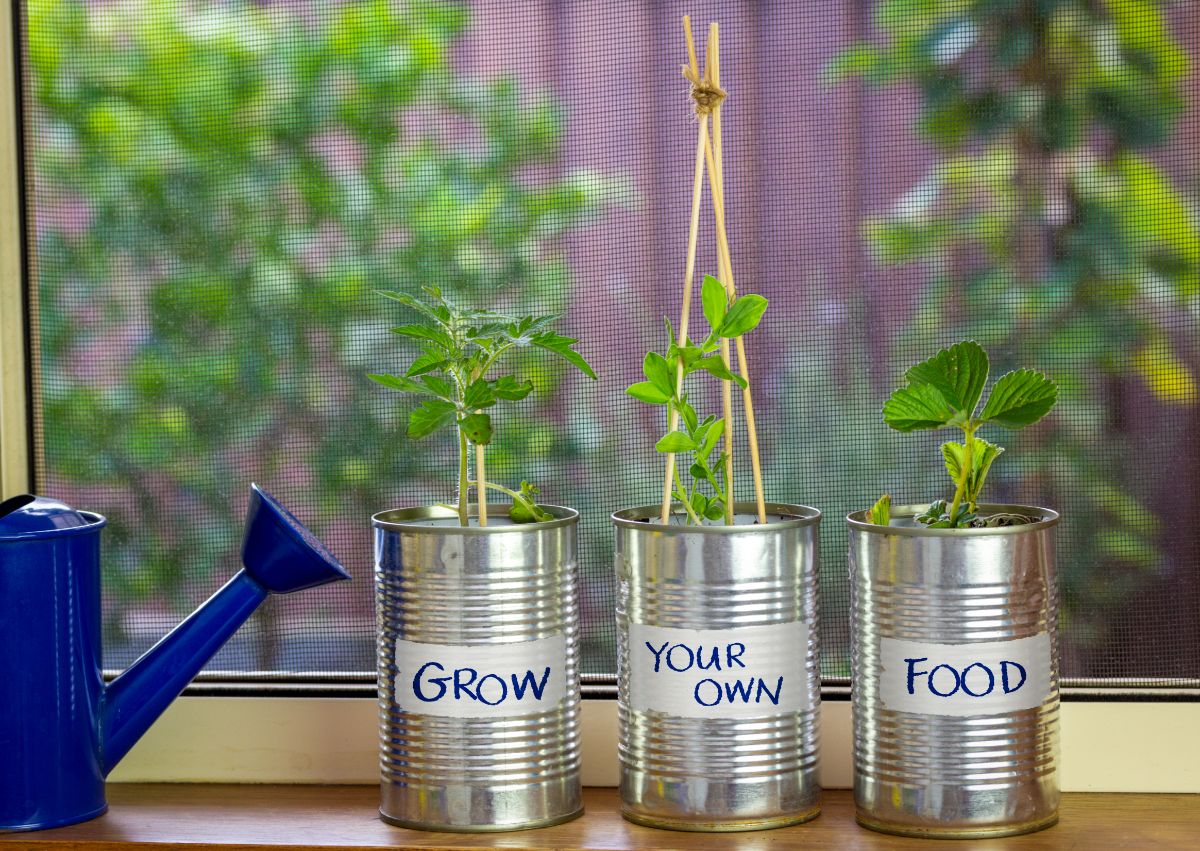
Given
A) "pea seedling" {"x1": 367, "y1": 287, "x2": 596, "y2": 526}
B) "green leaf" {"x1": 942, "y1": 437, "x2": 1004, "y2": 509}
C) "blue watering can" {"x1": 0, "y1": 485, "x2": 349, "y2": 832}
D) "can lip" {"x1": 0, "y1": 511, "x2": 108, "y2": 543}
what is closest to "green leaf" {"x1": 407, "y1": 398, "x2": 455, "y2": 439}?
"pea seedling" {"x1": 367, "y1": 287, "x2": 596, "y2": 526}

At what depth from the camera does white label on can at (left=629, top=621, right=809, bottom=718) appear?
817 mm

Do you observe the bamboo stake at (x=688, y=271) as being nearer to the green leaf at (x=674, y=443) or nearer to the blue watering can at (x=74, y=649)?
the green leaf at (x=674, y=443)

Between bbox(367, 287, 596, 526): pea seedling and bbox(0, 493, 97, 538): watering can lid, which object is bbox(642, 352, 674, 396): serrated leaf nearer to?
bbox(367, 287, 596, 526): pea seedling

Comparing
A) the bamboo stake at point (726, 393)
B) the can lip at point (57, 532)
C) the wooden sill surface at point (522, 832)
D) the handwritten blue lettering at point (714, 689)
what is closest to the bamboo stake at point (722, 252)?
the bamboo stake at point (726, 393)

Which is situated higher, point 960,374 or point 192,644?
point 960,374

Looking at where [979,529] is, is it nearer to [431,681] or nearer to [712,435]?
[712,435]

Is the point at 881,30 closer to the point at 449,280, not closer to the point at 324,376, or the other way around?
the point at 449,280

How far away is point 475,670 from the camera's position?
0.83 m

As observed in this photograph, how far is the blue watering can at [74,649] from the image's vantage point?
2.73ft

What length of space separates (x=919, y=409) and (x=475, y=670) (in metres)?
0.32

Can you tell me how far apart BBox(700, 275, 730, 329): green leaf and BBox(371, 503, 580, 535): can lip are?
0.16 meters

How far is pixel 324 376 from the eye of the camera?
993mm

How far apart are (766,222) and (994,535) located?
0.96 ft

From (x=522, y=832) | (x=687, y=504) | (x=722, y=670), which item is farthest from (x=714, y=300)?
(x=522, y=832)
